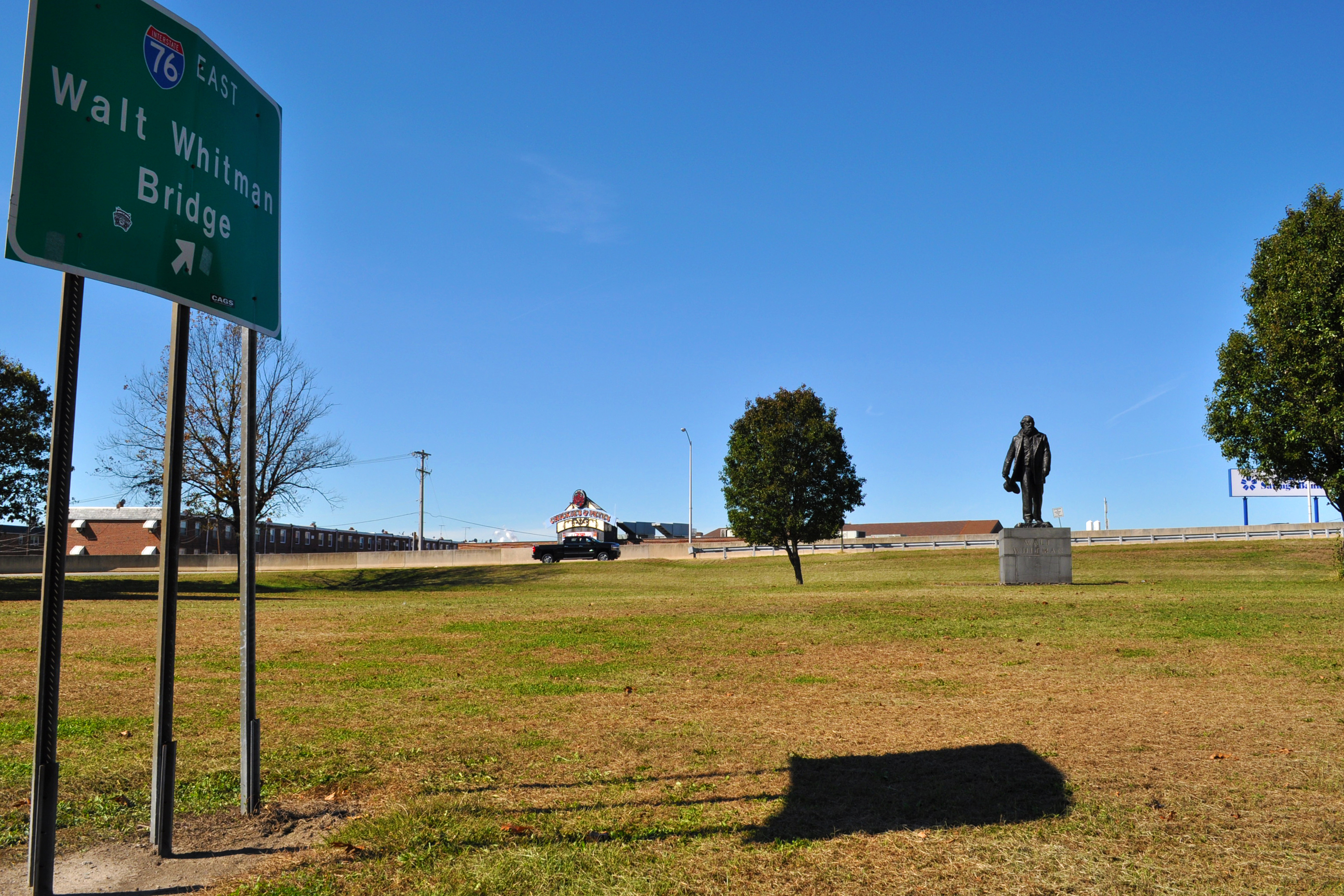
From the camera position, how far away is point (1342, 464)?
23281mm

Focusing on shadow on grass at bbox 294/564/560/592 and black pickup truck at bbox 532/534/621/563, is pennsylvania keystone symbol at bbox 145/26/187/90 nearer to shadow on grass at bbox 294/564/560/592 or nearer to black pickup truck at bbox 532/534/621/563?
shadow on grass at bbox 294/564/560/592

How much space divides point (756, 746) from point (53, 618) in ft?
14.2

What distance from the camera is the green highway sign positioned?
3.44 metres

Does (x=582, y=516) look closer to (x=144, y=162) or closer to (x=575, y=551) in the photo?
(x=575, y=551)

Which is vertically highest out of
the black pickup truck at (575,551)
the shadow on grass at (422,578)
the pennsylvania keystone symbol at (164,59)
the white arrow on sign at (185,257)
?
the pennsylvania keystone symbol at (164,59)

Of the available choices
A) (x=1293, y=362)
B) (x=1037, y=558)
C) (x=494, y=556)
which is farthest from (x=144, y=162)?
(x=494, y=556)

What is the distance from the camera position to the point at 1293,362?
22.8m

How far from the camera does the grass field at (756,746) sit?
13.1 feet

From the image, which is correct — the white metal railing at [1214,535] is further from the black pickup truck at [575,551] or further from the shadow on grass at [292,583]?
the shadow on grass at [292,583]

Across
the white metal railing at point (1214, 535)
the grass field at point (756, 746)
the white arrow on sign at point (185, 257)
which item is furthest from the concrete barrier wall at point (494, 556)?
the white arrow on sign at point (185, 257)

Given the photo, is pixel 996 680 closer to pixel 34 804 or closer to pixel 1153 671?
pixel 1153 671

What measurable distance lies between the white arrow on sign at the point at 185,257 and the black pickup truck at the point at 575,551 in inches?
1853

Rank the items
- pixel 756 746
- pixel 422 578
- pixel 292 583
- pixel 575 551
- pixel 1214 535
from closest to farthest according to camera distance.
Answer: pixel 756 746
pixel 292 583
pixel 422 578
pixel 1214 535
pixel 575 551

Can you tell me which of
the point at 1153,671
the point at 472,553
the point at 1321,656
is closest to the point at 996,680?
the point at 1153,671
